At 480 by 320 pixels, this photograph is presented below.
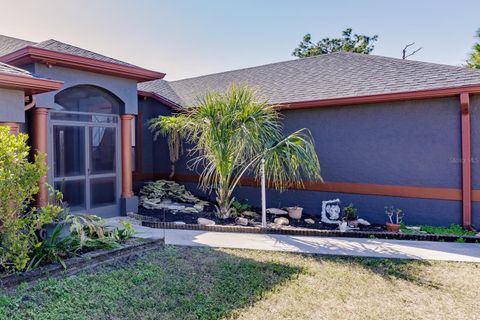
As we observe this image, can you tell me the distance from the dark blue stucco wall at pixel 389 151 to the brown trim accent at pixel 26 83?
19.6 feet

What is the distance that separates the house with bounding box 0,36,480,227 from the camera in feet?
23.6

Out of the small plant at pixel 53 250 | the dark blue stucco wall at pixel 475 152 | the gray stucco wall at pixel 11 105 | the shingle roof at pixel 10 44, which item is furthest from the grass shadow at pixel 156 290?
the shingle roof at pixel 10 44

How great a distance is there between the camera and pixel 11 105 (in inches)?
224

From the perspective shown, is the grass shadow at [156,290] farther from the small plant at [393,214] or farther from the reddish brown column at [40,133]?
the small plant at [393,214]

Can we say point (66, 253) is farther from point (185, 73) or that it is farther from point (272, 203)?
point (185, 73)

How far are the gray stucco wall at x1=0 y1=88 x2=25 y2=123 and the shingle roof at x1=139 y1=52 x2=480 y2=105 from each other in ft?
20.7

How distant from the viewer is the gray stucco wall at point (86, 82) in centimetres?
707

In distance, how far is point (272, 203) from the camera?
988 centimetres

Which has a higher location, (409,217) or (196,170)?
(196,170)

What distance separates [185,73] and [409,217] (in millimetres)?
15078

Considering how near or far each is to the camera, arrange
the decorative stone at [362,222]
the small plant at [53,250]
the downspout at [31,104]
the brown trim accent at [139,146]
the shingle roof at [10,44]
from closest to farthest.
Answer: the small plant at [53,250] → the downspout at [31,104] → the decorative stone at [362,222] → the shingle roof at [10,44] → the brown trim accent at [139,146]

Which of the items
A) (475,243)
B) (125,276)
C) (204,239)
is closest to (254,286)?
(125,276)

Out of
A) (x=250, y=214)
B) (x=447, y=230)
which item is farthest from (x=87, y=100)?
(x=447, y=230)

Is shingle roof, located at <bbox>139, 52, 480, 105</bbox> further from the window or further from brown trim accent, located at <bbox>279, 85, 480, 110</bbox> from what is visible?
the window
